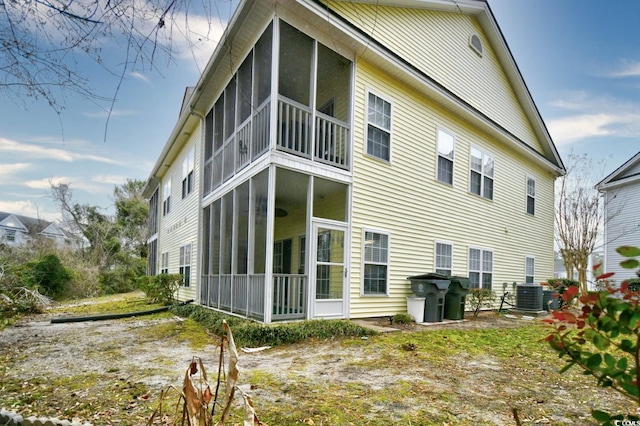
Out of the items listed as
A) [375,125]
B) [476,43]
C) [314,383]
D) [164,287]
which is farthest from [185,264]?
[476,43]

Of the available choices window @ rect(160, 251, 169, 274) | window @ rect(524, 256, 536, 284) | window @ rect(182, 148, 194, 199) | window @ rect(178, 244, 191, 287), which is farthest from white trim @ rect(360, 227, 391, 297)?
window @ rect(160, 251, 169, 274)

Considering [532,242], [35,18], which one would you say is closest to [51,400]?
[35,18]

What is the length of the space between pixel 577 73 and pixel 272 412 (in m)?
12.7

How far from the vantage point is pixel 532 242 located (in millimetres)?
15195

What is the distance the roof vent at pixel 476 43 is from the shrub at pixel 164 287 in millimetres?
13027

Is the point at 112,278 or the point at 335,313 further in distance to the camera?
the point at 112,278

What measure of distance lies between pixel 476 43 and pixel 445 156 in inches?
191

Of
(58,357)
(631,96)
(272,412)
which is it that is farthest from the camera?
(631,96)

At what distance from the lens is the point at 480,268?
484 inches

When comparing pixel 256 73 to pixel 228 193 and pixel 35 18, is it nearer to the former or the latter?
pixel 228 193

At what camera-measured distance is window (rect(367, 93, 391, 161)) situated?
29.7ft

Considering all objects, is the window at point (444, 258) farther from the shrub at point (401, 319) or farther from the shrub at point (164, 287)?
the shrub at point (164, 287)

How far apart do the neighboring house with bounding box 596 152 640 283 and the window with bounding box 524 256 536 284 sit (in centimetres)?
575

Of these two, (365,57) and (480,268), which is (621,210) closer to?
(480,268)
